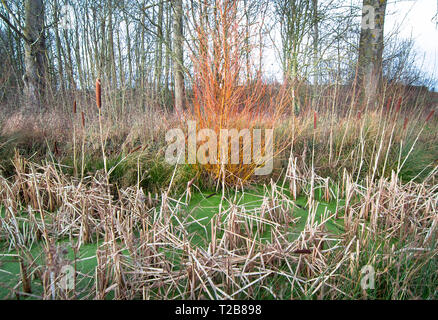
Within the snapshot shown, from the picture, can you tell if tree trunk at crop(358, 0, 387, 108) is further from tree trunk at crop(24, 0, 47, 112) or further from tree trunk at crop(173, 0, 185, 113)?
tree trunk at crop(24, 0, 47, 112)

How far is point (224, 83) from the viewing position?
227cm

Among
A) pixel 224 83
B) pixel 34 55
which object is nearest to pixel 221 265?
pixel 224 83

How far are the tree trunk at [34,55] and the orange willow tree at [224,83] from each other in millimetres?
4875

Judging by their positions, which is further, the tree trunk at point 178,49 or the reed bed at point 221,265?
the tree trunk at point 178,49

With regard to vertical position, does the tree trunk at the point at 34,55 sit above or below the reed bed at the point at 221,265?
above

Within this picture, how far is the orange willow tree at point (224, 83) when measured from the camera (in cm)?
218

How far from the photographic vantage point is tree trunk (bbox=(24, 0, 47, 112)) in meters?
5.50

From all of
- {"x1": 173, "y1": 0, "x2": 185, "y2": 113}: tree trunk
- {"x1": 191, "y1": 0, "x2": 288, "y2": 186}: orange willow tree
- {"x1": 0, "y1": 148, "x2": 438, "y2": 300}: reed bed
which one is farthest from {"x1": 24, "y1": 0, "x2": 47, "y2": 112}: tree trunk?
{"x1": 0, "y1": 148, "x2": 438, "y2": 300}: reed bed

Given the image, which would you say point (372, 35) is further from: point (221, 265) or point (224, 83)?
point (221, 265)

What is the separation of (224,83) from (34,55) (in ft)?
19.7

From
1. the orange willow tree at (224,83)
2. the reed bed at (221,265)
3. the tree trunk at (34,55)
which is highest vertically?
the tree trunk at (34,55)

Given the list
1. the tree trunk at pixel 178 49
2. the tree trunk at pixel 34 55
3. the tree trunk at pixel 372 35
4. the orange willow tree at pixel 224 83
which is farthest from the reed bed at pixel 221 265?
the tree trunk at pixel 34 55

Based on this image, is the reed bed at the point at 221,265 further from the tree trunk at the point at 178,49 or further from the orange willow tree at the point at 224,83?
the tree trunk at the point at 178,49
